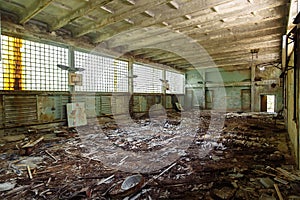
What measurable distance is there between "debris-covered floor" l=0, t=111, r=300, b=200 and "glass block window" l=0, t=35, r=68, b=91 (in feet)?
5.58

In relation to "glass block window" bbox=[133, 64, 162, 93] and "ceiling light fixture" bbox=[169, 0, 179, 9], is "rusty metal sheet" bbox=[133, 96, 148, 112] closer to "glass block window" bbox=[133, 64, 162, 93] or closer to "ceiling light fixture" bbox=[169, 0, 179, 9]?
"glass block window" bbox=[133, 64, 162, 93]

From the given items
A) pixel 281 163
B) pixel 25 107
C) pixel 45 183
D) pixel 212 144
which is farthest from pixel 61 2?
pixel 281 163

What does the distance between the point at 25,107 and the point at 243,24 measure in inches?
271

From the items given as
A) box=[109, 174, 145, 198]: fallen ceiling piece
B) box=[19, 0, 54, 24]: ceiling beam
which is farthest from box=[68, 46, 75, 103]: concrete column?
box=[109, 174, 145, 198]: fallen ceiling piece

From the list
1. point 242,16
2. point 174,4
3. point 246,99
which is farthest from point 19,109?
point 246,99

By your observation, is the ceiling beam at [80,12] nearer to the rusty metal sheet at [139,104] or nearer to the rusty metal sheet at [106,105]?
the rusty metal sheet at [106,105]

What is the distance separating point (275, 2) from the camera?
392 cm

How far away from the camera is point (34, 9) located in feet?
13.6

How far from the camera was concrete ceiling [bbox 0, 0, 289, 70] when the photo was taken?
4133 mm

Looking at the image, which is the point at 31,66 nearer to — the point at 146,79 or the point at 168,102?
the point at 146,79

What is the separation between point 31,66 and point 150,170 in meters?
4.80

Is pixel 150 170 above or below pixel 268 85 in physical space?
below

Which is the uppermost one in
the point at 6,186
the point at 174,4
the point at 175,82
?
the point at 174,4

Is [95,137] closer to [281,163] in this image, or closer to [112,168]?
[112,168]
